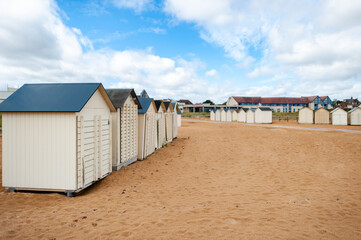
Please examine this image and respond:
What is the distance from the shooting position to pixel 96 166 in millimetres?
7438

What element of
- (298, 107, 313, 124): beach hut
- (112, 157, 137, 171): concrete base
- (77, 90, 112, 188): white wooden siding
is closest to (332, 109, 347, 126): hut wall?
(298, 107, 313, 124): beach hut

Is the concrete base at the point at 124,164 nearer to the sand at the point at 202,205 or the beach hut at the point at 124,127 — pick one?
the beach hut at the point at 124,127

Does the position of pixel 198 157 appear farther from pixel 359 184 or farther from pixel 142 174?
pixel 359 184

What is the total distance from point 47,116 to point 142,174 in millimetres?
4258

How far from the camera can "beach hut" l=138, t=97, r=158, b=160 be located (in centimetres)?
1166

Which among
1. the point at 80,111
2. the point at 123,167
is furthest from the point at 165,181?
the point at 80,111

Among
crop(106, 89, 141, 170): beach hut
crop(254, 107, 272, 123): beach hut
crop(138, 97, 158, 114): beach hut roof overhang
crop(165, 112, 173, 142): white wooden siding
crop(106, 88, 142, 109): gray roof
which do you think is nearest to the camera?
crop(106, 89, 141, 170): beach hut

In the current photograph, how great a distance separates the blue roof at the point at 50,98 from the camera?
6.32m

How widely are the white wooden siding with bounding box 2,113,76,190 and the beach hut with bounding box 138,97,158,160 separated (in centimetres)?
535

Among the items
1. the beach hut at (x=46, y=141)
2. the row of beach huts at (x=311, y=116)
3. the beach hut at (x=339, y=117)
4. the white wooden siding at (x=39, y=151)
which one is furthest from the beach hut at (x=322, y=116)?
the white wooden siding at (x=39, y=151)

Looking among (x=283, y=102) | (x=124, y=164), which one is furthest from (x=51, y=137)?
(x=283, y=102)

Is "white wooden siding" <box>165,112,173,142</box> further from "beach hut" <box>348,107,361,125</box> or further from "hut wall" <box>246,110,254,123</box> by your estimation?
"beach hut" <box>348,107,361,125</box>

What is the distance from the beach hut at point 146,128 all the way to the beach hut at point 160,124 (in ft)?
2.85

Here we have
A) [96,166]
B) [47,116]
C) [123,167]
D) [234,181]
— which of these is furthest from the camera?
[123,167]
